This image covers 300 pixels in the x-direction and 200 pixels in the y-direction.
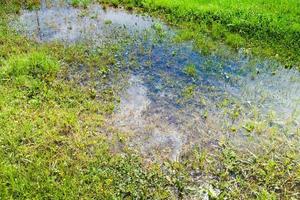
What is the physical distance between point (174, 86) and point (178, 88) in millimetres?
129

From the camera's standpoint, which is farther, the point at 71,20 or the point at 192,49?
the point at 71,20

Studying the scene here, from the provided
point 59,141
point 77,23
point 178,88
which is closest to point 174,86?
point 178,88

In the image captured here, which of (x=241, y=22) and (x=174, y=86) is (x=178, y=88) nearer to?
(x=174, y=86)

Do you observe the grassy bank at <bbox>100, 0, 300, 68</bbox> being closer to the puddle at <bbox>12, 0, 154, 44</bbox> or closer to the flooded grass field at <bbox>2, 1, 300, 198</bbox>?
the flooded grass field at <bbox>2, 1, 300, 198</bbox>

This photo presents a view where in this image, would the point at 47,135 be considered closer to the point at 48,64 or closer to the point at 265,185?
the point at 48,64

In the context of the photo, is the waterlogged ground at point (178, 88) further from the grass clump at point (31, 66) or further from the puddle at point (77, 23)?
the grass clump at point (31, 66)

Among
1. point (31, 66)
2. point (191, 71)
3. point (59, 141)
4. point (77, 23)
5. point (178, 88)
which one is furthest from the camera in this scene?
point (77, 23)

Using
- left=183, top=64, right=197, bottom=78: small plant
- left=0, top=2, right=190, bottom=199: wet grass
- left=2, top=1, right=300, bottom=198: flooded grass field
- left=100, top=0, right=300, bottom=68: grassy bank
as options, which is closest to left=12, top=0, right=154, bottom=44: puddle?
left=2, top=1, right=300, bottom=198: flooded grass field

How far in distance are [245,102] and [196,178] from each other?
2761mm

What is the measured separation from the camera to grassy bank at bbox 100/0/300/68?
35.7 feet

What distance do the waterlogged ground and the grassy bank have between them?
57 centimetres

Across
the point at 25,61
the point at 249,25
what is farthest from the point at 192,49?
the point at 25,61

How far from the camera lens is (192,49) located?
10.8 metres

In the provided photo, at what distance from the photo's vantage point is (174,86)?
30.1ft
